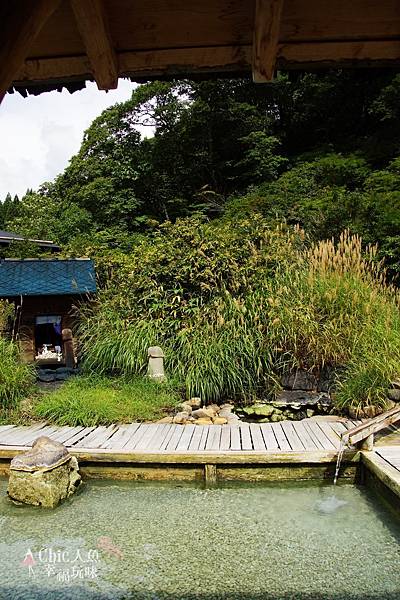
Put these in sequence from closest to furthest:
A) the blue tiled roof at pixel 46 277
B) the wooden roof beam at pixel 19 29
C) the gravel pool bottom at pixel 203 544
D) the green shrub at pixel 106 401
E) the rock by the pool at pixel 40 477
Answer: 1. the wooden roof beam at pixel 19 29
2. the gravel pool bottom at pixel 203 544
3. the rock by the pool at pixel 40 477
4. the green shrub at pixel 106 401
5. the blue tiled roof at pixel 46 277

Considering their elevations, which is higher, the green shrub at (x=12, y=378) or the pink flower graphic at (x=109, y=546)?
the green shrub at (x=12, y=378)

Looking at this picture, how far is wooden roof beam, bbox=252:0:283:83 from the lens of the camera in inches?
53.2

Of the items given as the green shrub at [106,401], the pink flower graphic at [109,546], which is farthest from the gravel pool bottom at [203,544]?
the green shrub at [106,401]

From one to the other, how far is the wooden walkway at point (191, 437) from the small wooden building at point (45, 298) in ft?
5.58

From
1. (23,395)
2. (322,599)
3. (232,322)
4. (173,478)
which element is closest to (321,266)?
(232,322)

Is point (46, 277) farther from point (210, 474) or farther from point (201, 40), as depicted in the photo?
point (201, 40)

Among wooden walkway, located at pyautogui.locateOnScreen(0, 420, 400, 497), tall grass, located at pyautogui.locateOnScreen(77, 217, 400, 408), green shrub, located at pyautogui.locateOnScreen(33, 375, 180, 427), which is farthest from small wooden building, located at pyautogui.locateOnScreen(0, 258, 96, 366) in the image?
wooden walkway, located at pyautogui.locateOnScreen(0, 420, 400, 497)

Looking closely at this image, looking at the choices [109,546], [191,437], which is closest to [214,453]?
[191,437]

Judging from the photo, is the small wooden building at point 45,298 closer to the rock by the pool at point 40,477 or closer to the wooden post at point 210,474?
the rock by the pool at point 40,477

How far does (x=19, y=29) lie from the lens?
3.51 ft

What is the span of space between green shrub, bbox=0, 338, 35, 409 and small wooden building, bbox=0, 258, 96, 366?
2.42ft

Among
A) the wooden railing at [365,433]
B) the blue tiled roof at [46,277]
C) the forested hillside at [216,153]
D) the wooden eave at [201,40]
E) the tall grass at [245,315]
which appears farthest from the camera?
the forested hillside at [216,153]

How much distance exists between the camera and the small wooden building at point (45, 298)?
6.23 metres

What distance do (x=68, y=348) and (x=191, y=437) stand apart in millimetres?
2618
